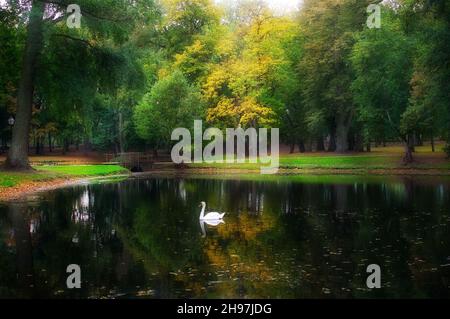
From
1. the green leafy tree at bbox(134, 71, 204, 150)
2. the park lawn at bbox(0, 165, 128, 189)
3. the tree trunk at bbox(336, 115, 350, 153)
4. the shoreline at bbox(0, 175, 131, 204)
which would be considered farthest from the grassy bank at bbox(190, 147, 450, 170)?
the shoreline at bbox(0, 175, 131, 204)

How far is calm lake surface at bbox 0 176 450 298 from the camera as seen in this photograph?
1020 centimetres

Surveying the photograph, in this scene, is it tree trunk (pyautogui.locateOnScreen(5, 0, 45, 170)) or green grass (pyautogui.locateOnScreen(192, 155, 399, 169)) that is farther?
green grass (pyautogui.locateOnScreen(192, 155, 399, 169))

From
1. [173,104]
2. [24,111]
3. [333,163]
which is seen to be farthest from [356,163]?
→ [24,111]

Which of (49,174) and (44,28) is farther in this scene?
(49,174)

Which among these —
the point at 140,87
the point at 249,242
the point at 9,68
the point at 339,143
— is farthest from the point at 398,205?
the point at 339,143

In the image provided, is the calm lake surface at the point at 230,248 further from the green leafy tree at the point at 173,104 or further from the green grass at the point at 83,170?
the green leafy tree at the point at 173,104

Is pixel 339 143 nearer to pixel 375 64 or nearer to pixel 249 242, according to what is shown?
pixel 375 64

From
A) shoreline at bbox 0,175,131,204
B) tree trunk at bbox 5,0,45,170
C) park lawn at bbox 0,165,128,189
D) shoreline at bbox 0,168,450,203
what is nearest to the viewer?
shoreline at bbox 0,175,131,204

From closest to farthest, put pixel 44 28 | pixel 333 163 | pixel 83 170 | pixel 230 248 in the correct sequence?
pixel 230 248
pixel 44 28
pixel 83 170
pixel 333 163

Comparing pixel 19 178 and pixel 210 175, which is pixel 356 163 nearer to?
pixel 210 175

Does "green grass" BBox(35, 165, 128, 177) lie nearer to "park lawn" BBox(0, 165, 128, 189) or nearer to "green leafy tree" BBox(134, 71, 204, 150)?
"park lawn" BBox(0, 165, 128, 189)

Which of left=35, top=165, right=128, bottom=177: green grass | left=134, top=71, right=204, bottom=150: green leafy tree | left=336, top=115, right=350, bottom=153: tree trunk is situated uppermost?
left=134, top=71, right=204, bottom=150: green leafy tree

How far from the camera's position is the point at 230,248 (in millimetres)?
14047
